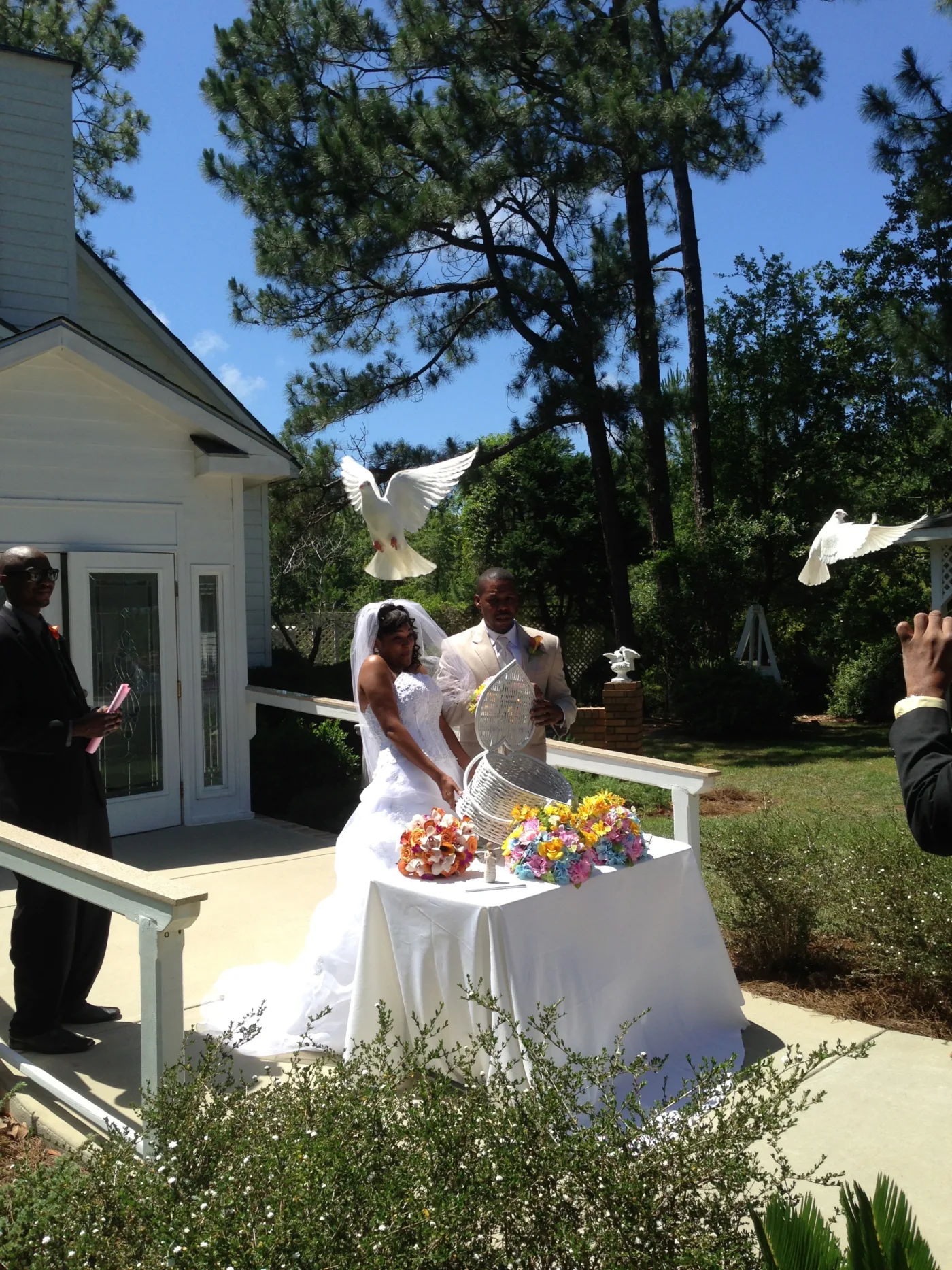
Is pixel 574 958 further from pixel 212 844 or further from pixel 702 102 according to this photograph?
pixel 702 102

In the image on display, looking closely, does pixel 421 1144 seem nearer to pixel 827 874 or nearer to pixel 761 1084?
pixel 761 1084

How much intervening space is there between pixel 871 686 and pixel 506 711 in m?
14.8

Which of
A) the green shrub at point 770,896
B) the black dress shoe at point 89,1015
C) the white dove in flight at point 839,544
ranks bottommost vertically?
the black dress shoe at point 89,1015

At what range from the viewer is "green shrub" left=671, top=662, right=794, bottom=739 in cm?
1603

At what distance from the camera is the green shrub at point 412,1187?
2.11 metres

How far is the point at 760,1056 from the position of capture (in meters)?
4.32

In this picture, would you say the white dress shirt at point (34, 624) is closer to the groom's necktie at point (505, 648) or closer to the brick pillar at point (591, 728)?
→ the groom's necktie at point (505, 648)

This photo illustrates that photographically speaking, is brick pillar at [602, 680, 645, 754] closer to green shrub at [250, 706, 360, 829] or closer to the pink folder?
green shrub at [250, 706, 360, 829]

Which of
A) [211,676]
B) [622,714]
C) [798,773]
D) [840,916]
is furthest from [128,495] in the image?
[798,773]

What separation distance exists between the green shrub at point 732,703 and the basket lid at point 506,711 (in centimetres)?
1187

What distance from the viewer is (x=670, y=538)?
60.3ft

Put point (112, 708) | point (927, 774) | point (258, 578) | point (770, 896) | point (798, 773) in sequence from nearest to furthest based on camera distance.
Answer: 1. point (927, 774)
2. point (112, 708)
3. point (770, 896)
4. point (798, 773)
5. point (258, 578)

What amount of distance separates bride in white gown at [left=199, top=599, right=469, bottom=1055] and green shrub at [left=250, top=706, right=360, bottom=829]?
13.7 feet

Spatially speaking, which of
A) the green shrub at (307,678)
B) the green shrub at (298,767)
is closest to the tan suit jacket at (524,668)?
the green shrub at (298,767)
